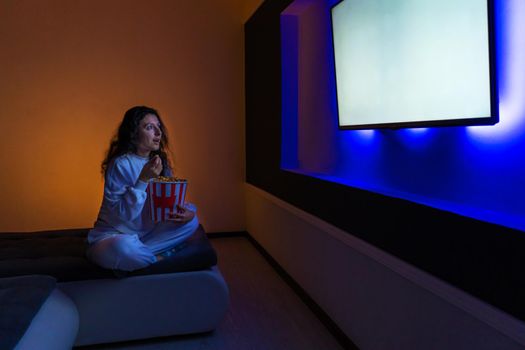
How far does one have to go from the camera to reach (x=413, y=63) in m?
1.81

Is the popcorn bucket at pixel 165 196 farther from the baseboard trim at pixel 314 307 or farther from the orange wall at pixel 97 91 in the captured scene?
the orange wall at pixel 97 91

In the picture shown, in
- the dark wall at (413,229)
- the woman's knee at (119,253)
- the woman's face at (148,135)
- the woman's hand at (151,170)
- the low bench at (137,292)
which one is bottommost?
the low bench at (137,292)

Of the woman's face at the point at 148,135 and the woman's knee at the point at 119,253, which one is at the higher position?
the woman's face at the point at 148,135

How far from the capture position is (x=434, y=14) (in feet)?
5.39

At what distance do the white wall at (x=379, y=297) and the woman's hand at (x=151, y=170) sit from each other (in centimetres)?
99

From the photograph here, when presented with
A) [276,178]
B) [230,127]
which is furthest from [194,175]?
[276,178]

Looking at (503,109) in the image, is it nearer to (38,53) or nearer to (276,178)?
(276,178)

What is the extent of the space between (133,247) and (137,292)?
25cm

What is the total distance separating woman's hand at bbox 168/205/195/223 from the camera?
2281mm

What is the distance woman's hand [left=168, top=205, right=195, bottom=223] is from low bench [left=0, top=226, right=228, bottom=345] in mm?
194

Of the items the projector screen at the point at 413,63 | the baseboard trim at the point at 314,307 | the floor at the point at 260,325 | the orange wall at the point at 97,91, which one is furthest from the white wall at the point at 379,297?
the orange wall at the point at 97,91

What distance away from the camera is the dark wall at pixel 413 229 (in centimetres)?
122

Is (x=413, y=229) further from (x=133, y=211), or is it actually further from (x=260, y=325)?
(x=133, y=211)

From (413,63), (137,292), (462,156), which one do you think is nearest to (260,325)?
(137,292)
